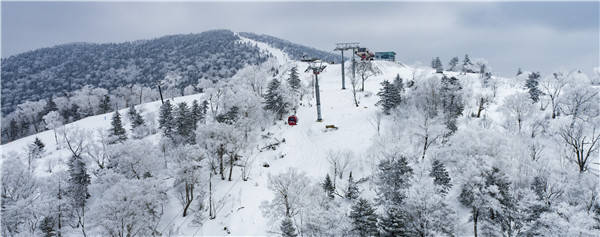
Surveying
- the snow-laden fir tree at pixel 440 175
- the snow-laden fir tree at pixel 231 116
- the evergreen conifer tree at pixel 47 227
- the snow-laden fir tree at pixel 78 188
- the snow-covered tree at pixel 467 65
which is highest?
the snow-covered tree at pixel 467 65

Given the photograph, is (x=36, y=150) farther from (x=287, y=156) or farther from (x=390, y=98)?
(x=390, y=98)

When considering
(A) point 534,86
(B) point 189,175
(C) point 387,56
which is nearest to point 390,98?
(A) point 534,86

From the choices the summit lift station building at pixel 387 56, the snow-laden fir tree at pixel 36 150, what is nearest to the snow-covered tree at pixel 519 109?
the summit lift station building at pixel 387 56

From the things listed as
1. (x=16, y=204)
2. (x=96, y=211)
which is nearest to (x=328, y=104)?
(x=96, y=211)

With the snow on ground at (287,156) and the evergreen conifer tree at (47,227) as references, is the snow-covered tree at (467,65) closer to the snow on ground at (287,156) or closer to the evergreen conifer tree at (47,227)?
the snow on ground at (287,156)

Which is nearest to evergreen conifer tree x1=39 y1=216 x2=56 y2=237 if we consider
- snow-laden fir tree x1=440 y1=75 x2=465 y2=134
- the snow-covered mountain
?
the snow-covered mountain

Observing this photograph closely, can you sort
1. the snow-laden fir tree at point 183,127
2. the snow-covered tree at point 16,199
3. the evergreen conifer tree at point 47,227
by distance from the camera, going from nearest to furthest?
1. the snow-covered tree at point 16,199
2. the evergreen conifer tree at point 47,227
3. the snow-laden fir tree at point 183,127

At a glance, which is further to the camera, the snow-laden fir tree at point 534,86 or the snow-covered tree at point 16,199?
the snow-laden fir tree at point 534,86
